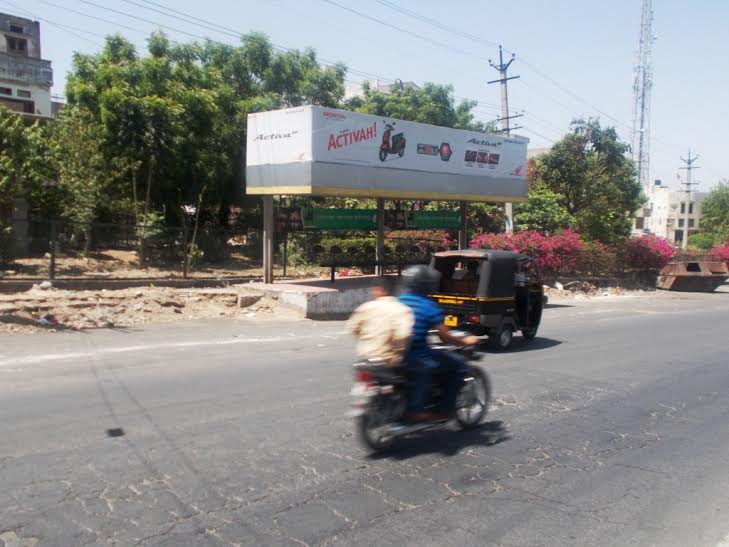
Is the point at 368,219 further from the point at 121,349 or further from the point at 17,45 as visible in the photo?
the point at 17,45

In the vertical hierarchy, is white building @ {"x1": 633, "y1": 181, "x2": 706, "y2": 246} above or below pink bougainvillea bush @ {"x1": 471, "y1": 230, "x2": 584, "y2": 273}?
above

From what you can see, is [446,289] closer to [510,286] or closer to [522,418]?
[510,286]

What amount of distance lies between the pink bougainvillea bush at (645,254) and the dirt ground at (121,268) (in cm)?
1537

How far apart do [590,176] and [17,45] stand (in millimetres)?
40493

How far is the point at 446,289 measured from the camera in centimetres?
1242

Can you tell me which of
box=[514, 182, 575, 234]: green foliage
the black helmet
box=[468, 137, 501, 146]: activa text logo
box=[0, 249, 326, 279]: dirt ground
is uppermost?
box=[468, 137, 501, 146]: activa text logo

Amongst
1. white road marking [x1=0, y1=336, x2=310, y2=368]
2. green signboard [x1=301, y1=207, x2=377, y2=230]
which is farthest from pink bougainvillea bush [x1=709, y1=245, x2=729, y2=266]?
white road marking [x1=0, y1=336, x2=310, y2=368]

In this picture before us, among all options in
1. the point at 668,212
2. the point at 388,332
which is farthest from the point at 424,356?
the point at 668,212

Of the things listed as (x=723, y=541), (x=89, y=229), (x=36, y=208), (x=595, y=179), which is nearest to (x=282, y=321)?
(x=89, y=229)

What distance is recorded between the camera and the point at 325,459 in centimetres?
561

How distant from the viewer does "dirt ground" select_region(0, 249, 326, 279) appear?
54.8 feet

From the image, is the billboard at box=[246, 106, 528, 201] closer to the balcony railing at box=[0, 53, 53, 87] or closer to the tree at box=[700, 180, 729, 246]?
the balcony railing at box=[0, 53, 53, 87]

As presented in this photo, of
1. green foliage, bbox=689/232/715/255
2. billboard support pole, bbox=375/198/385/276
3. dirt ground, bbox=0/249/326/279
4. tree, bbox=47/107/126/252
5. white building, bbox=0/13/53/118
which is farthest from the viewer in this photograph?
green foliage, bbox=689/232/715/255

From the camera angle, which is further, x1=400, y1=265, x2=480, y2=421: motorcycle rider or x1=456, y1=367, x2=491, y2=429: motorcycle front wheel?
x1=456, y1=367, x2=491, y2=429: motorcycle front wheel
